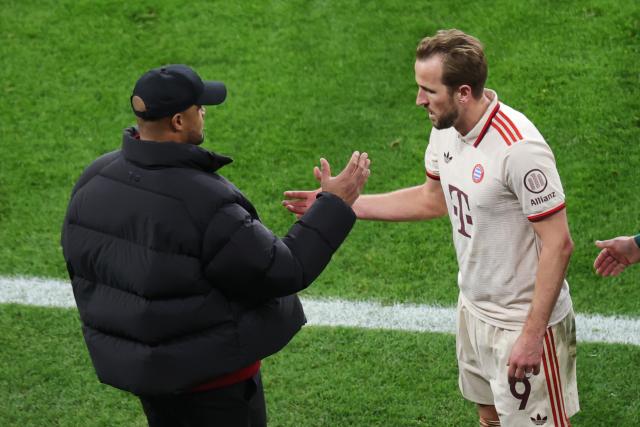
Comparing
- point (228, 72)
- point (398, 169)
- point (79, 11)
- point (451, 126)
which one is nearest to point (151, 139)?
point (451, 126)

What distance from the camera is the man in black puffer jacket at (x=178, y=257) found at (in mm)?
3561

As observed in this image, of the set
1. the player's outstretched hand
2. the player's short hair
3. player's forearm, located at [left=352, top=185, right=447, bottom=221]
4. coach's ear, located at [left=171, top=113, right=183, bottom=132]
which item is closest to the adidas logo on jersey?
the player's outstretched hand

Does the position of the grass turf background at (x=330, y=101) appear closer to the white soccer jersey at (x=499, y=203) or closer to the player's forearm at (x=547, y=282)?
the white soccer jersey at (x=499, y=203)

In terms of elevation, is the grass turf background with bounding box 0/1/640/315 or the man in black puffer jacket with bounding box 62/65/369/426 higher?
the man in black puffer jacket with bounding box 62/65/369/426

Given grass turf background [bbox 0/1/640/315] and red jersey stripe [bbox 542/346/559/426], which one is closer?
red jersey stripe [bbox 542/346/559/426]

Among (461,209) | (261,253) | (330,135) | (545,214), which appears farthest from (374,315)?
(261,253)

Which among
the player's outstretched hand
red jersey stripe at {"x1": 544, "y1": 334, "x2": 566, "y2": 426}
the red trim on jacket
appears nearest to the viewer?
the red trim on jacket

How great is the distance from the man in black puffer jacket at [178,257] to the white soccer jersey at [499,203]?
0.60 m

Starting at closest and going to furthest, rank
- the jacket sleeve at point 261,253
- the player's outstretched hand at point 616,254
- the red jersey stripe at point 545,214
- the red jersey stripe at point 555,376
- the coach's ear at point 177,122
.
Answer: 1. the jacket sleeve at point 261,253
2. the coach's ear at point 177,122
3. the red jersey stripe at point 545,214
4. the red jersey stripe at point 555,376
5. the player's outstretched hand at point 616,254

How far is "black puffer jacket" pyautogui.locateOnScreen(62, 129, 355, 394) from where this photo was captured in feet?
11.7

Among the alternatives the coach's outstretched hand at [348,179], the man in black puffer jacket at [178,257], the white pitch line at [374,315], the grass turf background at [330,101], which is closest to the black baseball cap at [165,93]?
the man in black puffer jacket at [178,257]

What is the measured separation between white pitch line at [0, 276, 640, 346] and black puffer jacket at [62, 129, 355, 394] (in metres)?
2.47

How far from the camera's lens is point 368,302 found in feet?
21.0

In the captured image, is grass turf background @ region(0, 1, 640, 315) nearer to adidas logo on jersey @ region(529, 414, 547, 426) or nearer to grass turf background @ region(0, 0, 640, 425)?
grass turf background @ region(0, 0, 640, 425)
